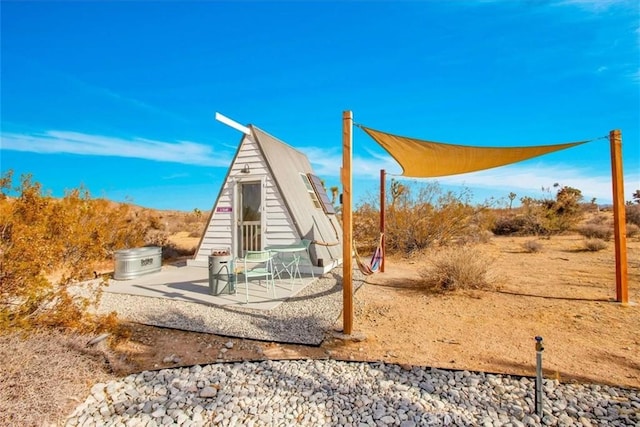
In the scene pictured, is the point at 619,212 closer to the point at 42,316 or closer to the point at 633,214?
the point at 42,316

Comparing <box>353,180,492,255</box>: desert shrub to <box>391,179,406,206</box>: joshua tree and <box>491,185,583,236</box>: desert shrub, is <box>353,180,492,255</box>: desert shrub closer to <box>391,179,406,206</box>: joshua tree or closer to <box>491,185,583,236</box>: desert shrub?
<box>391,179,406,206</box>: joshua tree

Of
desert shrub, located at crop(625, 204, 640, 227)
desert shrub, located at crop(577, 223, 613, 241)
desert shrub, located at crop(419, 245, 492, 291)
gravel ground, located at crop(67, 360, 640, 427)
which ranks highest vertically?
desert shrub, located at crop(625, 204, 640, 227)

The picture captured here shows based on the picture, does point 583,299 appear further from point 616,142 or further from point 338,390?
point 338,390

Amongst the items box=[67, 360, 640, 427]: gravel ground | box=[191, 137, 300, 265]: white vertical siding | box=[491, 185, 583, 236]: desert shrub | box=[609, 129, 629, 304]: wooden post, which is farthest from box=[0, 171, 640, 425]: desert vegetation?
box=[491, 185, 583, 236]: desert shrub

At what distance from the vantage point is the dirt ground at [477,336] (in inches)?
140

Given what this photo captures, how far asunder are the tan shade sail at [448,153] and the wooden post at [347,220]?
1.55 feet

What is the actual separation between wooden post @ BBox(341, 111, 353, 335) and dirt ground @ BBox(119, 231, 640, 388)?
1.31 ft

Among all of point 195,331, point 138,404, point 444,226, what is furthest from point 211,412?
point 444,226

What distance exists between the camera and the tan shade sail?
5039 mm

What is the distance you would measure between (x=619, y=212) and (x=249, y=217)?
7.98 meters

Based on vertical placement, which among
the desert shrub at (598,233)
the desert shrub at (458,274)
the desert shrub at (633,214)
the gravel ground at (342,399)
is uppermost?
the desert shrub at (633,214)

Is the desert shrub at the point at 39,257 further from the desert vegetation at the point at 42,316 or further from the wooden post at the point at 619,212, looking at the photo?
the wooden post at the point at 619,212

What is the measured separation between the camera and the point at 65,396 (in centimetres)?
272

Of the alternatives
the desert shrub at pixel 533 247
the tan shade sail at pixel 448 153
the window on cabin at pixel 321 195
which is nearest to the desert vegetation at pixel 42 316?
the tan shade sail at pixel 448 153
